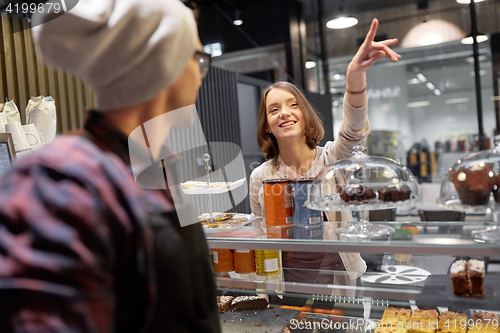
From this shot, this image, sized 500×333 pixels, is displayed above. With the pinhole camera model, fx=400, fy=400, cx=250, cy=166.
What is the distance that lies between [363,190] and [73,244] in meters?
1.07

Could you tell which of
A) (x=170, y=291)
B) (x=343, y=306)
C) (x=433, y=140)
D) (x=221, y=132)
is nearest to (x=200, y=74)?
(x=170, y=291)

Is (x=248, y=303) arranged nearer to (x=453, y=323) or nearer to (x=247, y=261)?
(x=247, y=261)

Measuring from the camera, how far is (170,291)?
1.57 ft

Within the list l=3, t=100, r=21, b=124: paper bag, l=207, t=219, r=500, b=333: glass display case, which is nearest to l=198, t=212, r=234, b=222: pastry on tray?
l=207, t=219, r=500, b=333: glass display case

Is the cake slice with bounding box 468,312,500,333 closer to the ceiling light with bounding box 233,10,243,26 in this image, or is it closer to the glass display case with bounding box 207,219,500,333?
the glass display case with bounding box 207,219,500,333

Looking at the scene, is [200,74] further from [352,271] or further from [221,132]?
[221,132]

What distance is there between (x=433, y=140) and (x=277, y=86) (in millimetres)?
4173

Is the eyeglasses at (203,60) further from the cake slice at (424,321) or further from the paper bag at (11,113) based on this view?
the paper bag at (11,113)

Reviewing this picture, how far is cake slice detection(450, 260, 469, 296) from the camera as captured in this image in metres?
1.29

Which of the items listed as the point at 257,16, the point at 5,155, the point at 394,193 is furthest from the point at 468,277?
the point at 257,16

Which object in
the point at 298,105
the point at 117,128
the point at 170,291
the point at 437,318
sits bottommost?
the point at 437,318

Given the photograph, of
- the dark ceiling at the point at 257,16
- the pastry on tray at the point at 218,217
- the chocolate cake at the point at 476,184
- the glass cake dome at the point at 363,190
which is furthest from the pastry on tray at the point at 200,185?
the dark ceiling at the point at 257,16

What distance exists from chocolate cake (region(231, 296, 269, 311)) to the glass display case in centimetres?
2

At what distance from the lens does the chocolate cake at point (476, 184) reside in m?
1.09
